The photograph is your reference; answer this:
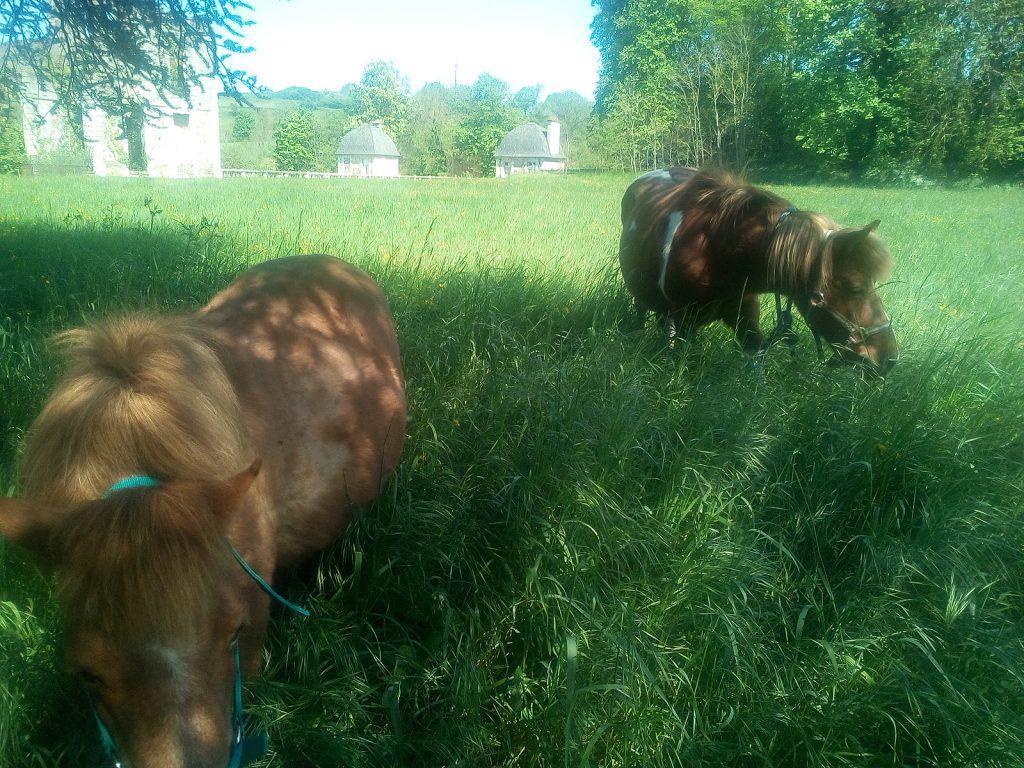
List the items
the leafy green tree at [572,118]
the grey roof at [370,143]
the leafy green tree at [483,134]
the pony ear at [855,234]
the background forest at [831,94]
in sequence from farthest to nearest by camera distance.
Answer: the grey roof at [370,143], the leafy green tree at [483,134], the leafy green tree at [572,118], the background forest at [831,94], the pony ear at [855,234]

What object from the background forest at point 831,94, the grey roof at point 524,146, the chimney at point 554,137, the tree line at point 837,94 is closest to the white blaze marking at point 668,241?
the background forest at point 831,94

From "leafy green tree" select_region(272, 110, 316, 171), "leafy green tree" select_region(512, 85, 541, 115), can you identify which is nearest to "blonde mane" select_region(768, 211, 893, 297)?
"leafy green tree" select_region(512, 85, 541, 115)

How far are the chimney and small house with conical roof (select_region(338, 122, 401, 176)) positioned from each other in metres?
8.66

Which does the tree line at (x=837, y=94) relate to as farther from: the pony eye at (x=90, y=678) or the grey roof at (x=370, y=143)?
the grey roof at (x=370, y=143)

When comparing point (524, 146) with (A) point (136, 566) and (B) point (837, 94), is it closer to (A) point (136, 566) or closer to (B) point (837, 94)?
(B) point (837, 94)

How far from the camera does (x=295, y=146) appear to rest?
3553cm

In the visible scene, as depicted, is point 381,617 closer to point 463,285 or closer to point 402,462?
point 402,462

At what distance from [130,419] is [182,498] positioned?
1.19ft

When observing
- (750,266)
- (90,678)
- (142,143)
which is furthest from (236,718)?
(142,143)

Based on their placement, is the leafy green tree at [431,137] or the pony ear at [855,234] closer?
the pony ear at [855,234]

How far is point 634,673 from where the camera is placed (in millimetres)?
1973

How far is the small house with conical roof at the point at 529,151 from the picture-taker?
66.8ft

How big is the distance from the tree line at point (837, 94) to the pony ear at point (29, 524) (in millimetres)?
9903

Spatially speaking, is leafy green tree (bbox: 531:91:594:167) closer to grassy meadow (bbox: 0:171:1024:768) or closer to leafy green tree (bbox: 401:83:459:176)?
leafy green tree (bbox: 401:83:459:176)
